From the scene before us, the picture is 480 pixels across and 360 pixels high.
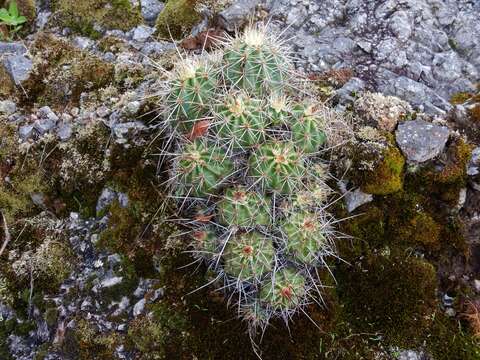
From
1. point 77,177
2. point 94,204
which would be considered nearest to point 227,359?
point 94,204

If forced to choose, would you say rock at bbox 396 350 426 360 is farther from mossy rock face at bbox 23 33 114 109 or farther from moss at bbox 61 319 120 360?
mossy rock face at bbox 23 33 114 109

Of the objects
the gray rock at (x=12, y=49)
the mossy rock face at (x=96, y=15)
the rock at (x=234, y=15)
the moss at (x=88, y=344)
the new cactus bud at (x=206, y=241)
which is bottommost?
the moss at (x=88, y=344)

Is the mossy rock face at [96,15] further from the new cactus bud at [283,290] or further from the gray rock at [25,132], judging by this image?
the new cactus bud at [283,290]

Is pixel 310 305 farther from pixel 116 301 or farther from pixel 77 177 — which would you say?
pixel 77 177

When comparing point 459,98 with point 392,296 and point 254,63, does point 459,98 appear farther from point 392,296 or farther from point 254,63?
point 254,63

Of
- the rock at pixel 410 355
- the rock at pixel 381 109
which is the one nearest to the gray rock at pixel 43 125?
the rock at pixel 381 109

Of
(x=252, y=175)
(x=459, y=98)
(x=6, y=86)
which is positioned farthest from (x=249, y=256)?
(x=6, y=86)
